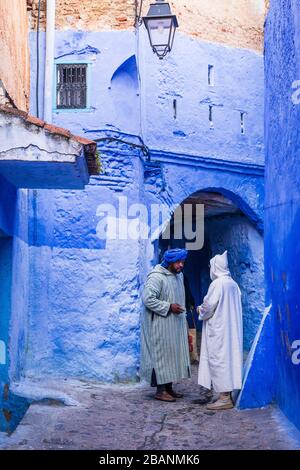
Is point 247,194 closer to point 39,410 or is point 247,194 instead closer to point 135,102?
point 135,102

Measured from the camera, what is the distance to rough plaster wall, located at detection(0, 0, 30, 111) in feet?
22.7

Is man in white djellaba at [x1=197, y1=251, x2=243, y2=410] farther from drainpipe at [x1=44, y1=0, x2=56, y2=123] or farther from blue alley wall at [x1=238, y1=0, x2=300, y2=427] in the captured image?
drainpipe at [x1=44, y1=0, x2=56, y2=123]

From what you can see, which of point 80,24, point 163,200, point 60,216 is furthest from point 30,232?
point 80,24

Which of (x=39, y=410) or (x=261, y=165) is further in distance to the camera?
(x=261, y=165)

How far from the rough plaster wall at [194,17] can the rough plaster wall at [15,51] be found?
2.37 ft

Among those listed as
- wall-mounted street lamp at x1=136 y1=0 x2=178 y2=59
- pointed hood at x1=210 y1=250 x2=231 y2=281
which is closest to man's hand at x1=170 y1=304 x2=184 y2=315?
pointed hood at x1=210 y1=250 x2=231 y2=281

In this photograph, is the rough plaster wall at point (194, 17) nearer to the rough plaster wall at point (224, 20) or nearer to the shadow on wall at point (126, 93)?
the rough plaster wall at point (224, 20)

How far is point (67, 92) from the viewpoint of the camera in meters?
9.86

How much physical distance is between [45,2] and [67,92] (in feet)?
4.09

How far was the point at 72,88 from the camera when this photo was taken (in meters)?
9.84

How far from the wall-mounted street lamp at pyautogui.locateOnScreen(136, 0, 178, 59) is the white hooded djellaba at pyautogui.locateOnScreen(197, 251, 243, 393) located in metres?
2.68

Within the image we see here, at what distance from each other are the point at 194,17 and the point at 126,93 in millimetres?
2317

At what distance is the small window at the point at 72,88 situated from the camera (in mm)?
9820

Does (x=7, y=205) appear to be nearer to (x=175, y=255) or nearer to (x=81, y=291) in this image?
(x=175, y=255)
